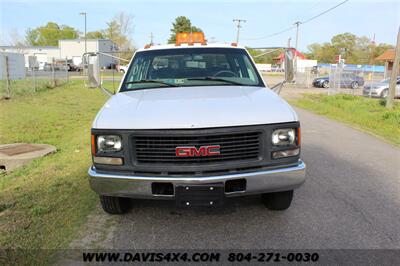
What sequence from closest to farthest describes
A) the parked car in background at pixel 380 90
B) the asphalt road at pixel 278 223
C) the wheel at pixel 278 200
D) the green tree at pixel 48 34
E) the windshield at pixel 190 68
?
the asphalt road at pixel 278 223 < the wheel at pixel 278 200 < the windshield at pixel 190 68 < the parked car in background at pixel 380 90 < the green tree at pixel 48 34

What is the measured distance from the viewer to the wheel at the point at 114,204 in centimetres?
375

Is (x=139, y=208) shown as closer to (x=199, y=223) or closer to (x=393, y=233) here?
(x=199, y=223)

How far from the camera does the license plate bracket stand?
3111 mm

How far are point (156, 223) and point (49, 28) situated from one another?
11738cm

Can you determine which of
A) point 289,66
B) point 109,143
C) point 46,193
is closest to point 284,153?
point 109,143

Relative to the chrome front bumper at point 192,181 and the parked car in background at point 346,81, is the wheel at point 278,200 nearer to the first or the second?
the chrome front bumper at point 192,181

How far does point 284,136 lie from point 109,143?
5.35ft

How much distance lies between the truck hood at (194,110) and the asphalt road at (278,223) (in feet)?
3.65

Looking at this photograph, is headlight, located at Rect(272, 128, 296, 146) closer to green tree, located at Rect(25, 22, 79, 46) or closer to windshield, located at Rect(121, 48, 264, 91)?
windshield, located at Rect(121, 48, 264, 91)

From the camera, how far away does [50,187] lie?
4.76 meters

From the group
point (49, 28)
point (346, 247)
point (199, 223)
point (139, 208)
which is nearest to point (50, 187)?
point (139, 208)

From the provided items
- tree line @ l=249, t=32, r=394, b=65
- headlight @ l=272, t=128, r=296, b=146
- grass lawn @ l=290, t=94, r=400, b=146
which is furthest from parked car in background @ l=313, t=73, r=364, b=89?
tree line @ l=249, t=32, r=394, b=65

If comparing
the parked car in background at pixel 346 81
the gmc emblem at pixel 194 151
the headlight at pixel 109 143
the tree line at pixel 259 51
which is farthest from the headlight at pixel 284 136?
the tree line at pixel 259 51

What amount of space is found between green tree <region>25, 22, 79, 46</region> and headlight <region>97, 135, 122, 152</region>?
109 meters
